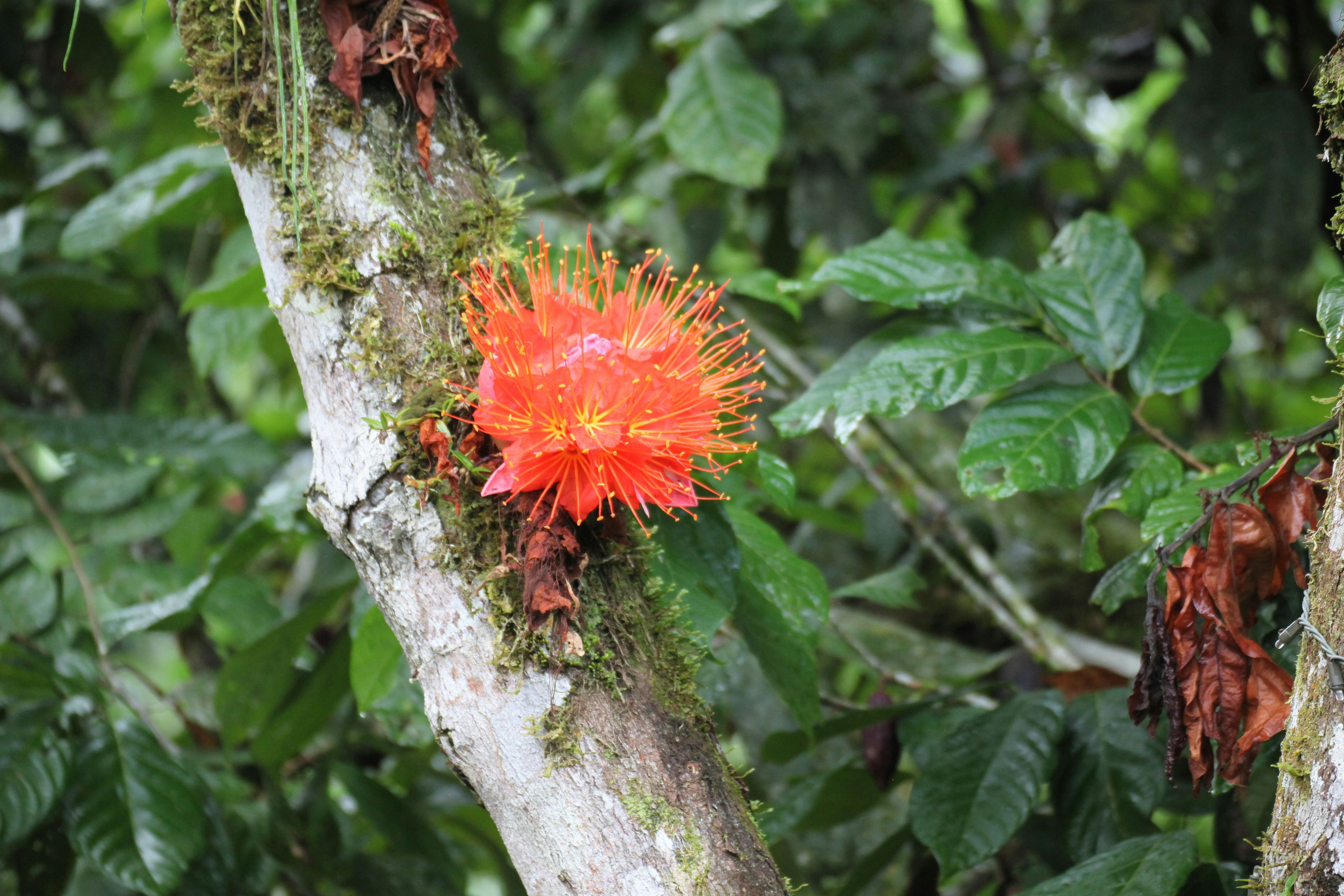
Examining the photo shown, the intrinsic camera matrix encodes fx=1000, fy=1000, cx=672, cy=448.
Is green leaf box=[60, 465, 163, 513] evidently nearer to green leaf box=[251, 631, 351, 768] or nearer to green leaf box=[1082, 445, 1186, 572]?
green leaf box=[251, 631, 351, 768]

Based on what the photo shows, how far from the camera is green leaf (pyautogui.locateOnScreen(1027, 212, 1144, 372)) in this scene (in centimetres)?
146

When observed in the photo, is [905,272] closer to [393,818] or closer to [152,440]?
[393,818]

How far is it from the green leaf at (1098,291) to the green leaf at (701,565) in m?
0.62

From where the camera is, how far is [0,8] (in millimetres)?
2748

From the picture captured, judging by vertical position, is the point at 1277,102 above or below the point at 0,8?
below

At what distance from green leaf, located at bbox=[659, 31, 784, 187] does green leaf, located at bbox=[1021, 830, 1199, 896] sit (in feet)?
4.62

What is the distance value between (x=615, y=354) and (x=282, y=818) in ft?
5.05

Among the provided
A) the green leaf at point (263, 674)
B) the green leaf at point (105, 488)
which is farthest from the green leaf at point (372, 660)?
the green leaf at point (105, 488)

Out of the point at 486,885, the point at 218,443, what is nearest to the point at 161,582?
the point at 218,443

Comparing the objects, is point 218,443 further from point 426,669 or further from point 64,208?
point 426,669

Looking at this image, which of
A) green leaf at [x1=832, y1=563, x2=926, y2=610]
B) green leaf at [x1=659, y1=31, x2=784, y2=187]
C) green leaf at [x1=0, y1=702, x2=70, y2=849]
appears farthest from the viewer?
green leaf at [x1=659, y1=31, x2=784, y2=187]

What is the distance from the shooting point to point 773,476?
4.17 ft

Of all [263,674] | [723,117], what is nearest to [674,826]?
[263,674]

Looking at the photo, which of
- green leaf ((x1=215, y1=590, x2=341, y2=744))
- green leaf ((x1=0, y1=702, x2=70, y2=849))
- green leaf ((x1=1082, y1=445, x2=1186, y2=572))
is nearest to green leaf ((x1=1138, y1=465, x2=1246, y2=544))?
green leaf ((x1=1082, y1=445, x2=1186, y2=572))
